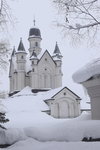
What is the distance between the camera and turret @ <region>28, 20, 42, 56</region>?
5359cm

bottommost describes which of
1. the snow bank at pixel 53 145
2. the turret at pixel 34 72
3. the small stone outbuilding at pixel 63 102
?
the snow bank at pixel 53 145

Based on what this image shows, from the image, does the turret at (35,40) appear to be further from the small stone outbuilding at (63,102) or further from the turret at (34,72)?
the small stone outbuilding at (63,102)

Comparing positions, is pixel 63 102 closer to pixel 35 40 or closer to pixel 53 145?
pixel 35 40

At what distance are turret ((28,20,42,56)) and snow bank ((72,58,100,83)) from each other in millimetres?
45100

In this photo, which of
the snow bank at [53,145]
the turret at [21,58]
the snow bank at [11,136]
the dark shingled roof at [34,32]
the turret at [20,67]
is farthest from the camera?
the dark shingled roof at [34,32]

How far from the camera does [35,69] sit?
49969mm

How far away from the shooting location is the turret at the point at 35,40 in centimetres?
5359

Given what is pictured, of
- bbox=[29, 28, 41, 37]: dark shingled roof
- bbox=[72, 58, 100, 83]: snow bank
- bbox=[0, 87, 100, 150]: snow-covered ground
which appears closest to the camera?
bbox=[0, 87, 100, 150]: snow-covered ground

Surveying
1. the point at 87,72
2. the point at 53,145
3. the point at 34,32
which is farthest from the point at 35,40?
the point at 53,145

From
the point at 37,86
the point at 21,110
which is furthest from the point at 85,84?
the point at 37,86

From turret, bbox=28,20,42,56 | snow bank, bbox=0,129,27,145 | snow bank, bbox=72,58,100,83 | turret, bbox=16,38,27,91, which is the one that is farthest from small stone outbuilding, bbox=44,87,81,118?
snow bank, bbox=0,129,27,145

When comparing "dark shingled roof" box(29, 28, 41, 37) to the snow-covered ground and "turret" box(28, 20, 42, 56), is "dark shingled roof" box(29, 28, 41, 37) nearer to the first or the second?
"turret" box(28, 20, 42, 56)

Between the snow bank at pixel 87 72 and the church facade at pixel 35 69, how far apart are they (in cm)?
4109

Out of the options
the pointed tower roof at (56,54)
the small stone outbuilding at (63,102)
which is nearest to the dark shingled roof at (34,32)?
the pointed tower roof at (56,54)
